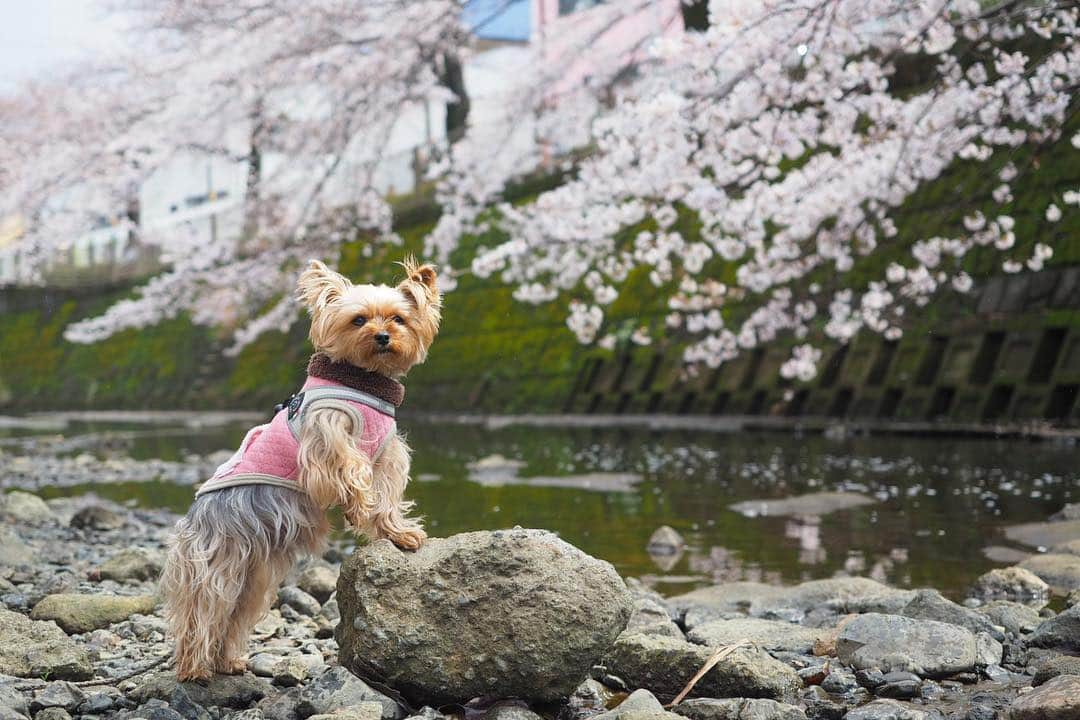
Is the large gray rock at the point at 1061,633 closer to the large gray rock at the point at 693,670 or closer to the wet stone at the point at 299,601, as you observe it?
the large gray rock at the point at 693,670

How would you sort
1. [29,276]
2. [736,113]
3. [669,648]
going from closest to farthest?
[669,648], [736,113], [29,276]

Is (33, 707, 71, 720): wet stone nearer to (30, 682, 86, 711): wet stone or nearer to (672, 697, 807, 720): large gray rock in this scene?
(30, 682, 86, 711): wet stone

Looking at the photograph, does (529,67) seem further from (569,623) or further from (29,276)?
(29,276)

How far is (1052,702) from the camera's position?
3.48 m

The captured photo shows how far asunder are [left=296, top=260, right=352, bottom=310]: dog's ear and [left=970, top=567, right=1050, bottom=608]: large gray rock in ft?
13.4

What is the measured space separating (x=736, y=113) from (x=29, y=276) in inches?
1291

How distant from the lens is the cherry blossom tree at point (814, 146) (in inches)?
392

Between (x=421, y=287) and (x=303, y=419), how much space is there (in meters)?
0.71

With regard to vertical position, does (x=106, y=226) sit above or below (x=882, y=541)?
below

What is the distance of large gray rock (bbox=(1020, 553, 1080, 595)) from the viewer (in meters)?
6.25

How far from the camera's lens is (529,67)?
19422mm

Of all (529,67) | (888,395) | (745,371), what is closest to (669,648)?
(888,395)

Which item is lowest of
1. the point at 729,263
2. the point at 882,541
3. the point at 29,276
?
the point at 29,276

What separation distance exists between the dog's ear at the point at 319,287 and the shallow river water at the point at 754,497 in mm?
3437
